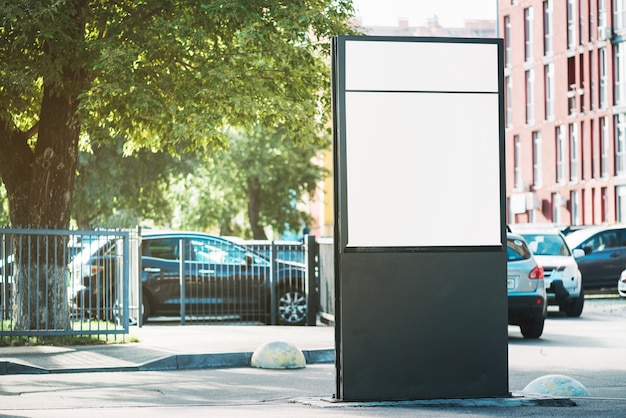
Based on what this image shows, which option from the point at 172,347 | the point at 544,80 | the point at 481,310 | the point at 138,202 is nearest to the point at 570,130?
the point at 544,80

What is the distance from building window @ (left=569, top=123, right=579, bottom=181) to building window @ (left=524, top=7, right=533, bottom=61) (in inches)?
207

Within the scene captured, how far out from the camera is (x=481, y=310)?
33.1 feet

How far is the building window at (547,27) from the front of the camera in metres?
61.1

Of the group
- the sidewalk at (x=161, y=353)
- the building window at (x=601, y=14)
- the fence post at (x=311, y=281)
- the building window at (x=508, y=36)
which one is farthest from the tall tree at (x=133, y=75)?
the building window at (x=508, y=36)

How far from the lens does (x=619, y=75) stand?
182 feet

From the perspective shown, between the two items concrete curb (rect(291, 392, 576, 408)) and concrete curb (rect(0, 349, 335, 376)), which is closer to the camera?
concrete curb (rect(291, 392, 576, 408))

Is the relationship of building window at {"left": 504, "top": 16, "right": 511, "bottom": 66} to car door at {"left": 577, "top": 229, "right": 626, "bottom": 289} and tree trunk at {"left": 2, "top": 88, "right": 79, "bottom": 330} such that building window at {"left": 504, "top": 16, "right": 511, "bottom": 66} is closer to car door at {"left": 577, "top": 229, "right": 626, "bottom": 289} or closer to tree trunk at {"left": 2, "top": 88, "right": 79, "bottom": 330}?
car door at {"left": 577, "top": 229, "right": 626, "bottom": 289}

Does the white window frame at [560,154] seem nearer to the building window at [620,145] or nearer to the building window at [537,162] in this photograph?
the building window at [537,162]

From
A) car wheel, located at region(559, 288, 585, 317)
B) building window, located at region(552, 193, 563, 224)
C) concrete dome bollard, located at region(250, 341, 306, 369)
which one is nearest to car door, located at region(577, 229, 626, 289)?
car wheel, located at region(559, 288, 585, 317)

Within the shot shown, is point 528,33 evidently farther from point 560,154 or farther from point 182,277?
point 182,277

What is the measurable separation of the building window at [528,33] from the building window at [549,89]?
1643 mm

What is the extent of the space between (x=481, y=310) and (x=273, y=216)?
151 ft

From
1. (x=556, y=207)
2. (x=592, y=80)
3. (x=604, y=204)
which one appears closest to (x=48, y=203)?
(x=604, y=204)

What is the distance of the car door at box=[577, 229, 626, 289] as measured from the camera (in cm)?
3106
